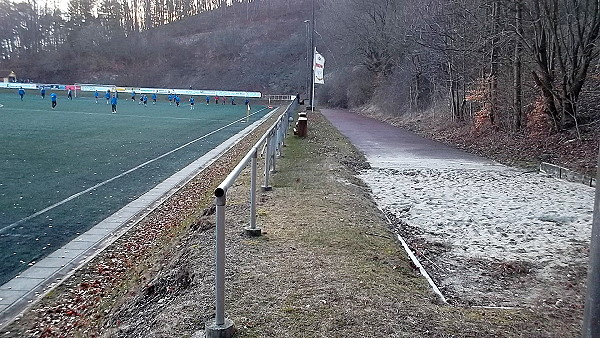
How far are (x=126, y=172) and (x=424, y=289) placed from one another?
11.4 m

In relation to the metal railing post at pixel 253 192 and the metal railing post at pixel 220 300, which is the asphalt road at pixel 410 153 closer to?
the metal railing post at pixel 253 192

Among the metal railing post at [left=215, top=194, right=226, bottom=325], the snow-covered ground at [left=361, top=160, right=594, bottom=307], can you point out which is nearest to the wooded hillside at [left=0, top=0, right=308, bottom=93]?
the snow-covered ground at [left=361, top=160, right=594, bottom=307]

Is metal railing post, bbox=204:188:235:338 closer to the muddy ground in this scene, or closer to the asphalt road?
the muddy ground

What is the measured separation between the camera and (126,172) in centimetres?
1546

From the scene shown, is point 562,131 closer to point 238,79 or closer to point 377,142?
point 377,142

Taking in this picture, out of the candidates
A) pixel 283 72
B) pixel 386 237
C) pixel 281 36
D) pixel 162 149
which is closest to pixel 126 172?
pixel 162 149

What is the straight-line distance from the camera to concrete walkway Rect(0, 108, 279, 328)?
6.44 metres

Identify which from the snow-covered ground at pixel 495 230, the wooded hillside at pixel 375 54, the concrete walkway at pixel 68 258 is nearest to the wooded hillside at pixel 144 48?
the wooded hillside at pixel 375 54

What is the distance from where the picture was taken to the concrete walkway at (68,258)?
644 centimetres

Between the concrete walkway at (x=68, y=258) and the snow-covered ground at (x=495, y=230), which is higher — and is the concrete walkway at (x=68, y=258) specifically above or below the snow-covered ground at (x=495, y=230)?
below

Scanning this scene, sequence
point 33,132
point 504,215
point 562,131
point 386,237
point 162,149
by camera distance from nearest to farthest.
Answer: point 386,237, point 504,215, point 562,131, point 162,149, point 33,132

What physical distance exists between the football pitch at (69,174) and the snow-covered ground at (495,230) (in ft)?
17.0

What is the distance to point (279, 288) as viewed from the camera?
17.1 feet

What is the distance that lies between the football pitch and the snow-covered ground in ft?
17.0
